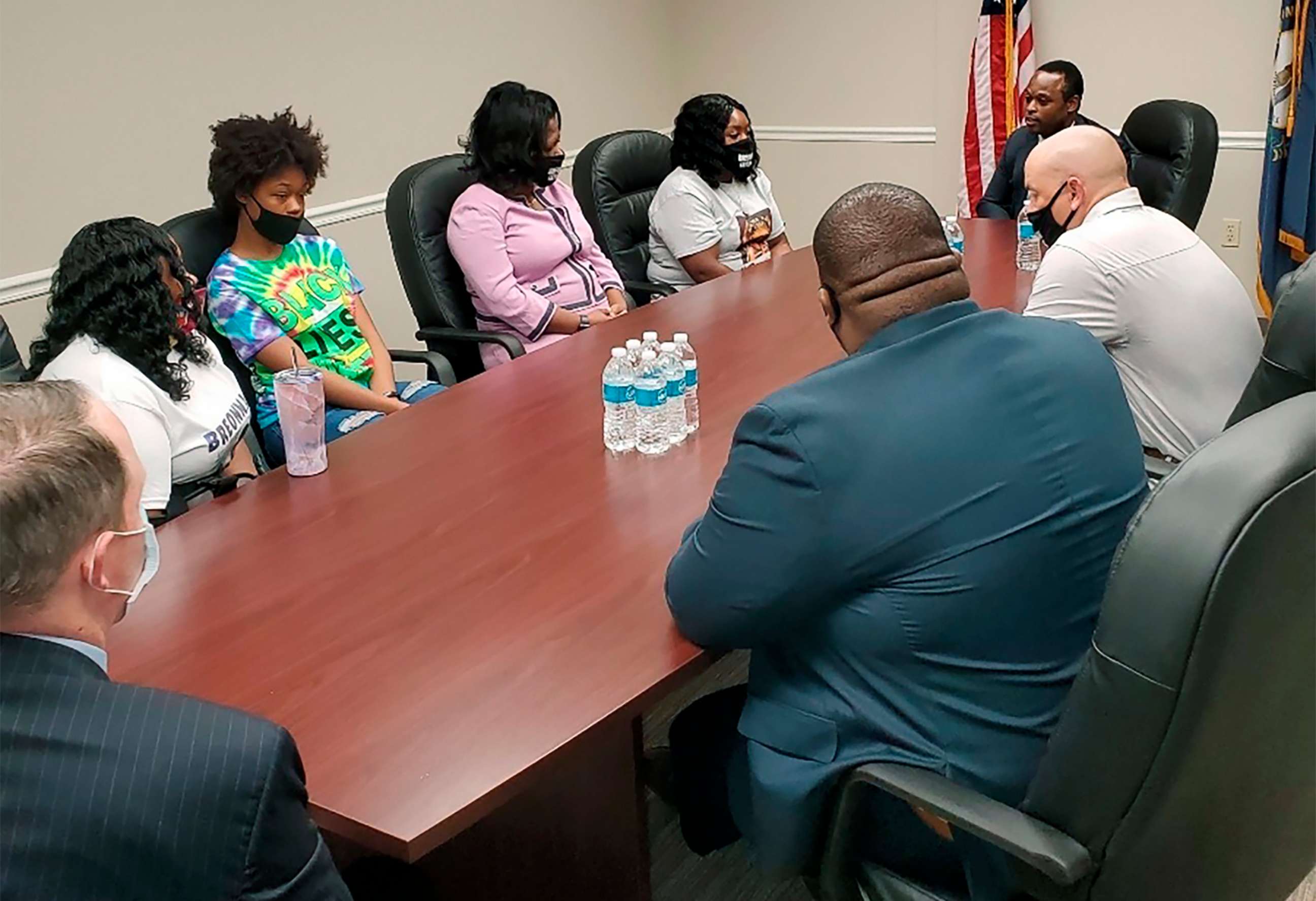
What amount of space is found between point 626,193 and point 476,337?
3.16ft

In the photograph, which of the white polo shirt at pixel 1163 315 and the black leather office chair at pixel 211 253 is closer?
the white polo shirt at pixel 1163 315

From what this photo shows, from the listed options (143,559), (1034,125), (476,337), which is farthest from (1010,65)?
(143,559)

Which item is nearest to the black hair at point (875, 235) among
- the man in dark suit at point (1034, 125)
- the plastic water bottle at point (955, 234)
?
the plastic water bottle at point (955, 234)

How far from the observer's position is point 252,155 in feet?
7.97

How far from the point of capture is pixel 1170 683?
100 centimetres

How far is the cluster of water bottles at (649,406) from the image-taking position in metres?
1.88

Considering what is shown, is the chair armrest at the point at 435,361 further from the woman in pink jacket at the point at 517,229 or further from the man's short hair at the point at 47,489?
the man's short hair at the point at 47,489

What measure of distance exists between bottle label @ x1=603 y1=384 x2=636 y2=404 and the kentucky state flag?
10.4ft

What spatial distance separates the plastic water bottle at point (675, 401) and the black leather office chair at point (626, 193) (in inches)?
61.1

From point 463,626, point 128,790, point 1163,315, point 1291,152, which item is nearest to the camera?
point 128,790

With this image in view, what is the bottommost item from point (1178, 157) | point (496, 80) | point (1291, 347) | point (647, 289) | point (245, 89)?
point (647, 289)

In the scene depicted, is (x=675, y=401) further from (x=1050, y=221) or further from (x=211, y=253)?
(x=211, y=253)

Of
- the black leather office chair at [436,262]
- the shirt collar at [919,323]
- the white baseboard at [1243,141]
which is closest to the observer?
the shirt collar at [919,323]

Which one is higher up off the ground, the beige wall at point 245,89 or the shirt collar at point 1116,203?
the beige wall at point 245,89
